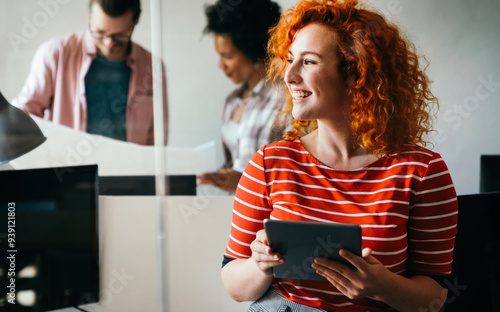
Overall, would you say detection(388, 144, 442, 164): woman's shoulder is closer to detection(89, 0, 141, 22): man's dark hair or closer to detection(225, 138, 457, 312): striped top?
detection(225, 138, 457, 312): striped top

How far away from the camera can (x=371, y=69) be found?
1.12 metres

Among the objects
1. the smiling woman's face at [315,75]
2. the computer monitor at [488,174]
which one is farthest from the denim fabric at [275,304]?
the computer monitor at [488,174]

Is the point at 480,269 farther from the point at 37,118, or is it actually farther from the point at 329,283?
the point at 37,118

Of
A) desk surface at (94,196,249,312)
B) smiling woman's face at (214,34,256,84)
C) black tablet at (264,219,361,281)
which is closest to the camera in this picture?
black tablet at (264,219,361,281)

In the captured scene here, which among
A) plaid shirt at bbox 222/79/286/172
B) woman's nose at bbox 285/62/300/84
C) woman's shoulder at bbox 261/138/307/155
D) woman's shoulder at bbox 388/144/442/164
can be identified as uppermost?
woman's nose at bbox 285/62/300/84

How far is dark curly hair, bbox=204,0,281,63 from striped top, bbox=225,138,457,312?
741 millimetres

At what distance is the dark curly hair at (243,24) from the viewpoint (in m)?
1.69

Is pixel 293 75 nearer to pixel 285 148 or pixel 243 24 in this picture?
pixel 285 148

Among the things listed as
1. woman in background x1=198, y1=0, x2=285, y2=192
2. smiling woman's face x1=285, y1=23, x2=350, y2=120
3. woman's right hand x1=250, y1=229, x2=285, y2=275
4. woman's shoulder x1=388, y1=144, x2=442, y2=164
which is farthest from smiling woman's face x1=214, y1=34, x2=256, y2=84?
woman's right hand x1=250, y1=229, x2=285, y2=275

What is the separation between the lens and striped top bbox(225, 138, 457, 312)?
101cm

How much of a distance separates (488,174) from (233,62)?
1.10 m

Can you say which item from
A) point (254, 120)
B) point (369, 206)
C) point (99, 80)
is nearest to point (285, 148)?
point (369, 206)

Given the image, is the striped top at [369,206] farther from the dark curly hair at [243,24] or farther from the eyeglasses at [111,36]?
the eyeglasses at [111,36]

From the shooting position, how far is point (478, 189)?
5.52 ft
